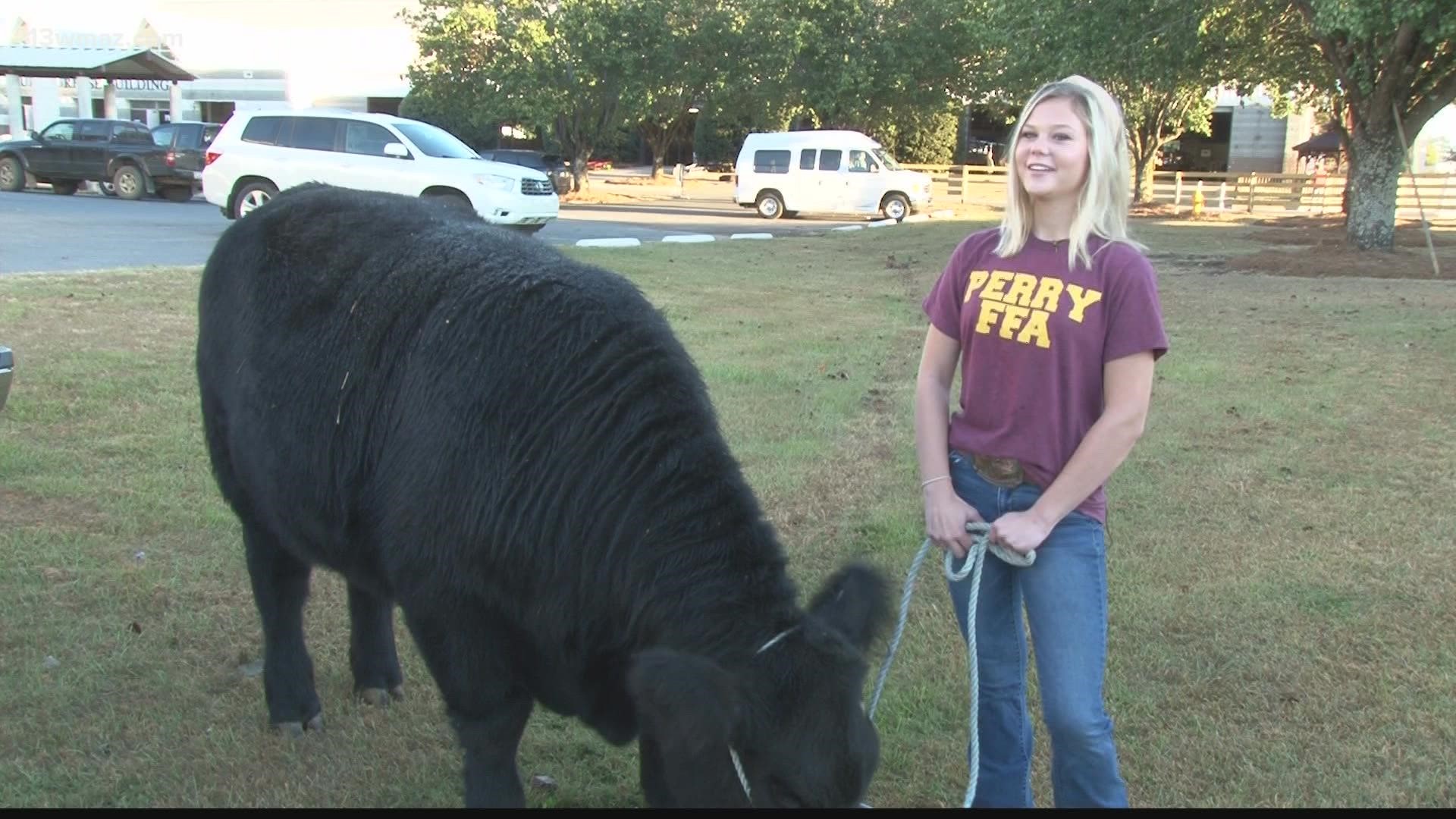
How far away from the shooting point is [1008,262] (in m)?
3.03

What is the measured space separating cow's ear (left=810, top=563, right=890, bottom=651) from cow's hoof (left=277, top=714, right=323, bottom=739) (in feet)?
7.54

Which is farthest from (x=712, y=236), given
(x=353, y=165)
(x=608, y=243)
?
(x=353, y=165)

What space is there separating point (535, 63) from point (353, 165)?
54.3 ft

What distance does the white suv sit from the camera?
18.7m

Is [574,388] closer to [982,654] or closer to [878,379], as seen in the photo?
[982,654]

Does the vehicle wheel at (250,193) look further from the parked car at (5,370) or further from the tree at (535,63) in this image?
the tree at (535,63)

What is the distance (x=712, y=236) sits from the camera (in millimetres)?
22906

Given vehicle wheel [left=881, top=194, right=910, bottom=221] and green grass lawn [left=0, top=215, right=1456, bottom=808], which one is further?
vehicle wheel [left=881, top=194, right=910, bottom=221]

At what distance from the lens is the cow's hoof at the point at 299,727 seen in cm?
409

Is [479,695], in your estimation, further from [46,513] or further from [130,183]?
[130,183]

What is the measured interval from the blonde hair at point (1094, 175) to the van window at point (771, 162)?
2946cm

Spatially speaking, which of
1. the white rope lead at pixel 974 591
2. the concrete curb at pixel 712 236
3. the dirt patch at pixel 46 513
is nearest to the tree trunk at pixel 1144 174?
the concrete curb at pixel 712 236

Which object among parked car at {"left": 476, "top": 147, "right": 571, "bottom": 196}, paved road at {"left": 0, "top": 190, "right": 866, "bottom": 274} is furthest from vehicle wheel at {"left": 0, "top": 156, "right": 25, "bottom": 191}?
parked car at {"left": 476, "top": 147, "right": 571, "bottom": 196}

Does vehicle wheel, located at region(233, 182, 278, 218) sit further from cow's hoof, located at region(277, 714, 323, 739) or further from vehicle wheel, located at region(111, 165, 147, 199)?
cow's hoof, located at region(277, 714, 323, 739)
